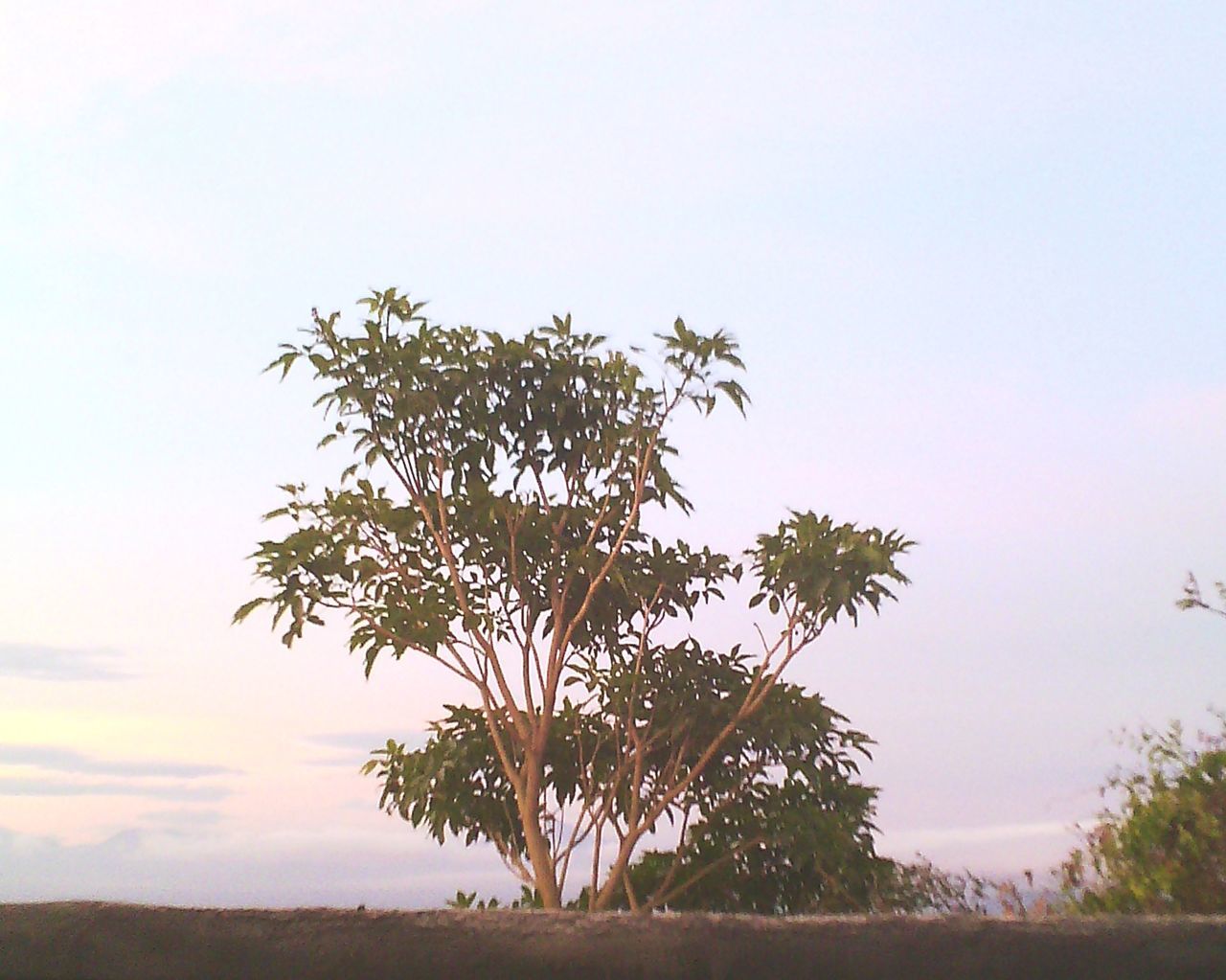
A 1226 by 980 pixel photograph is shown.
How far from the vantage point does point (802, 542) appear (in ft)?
32.6

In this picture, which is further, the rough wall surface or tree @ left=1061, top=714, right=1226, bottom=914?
tree @ left=1061, top=714, right=1226, bottom=914

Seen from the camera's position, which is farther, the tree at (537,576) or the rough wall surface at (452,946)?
the tree at (537,576)

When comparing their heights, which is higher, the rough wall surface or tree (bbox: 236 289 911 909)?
tree (bbox: 236 289 911 909)

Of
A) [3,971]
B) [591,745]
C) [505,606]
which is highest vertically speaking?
[505,606]

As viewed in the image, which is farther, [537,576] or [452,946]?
[537,576]

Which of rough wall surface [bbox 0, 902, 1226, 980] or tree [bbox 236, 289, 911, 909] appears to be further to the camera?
tree [bbox 236, 289, 911, 909]

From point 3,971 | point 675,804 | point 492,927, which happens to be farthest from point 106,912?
point 675,804

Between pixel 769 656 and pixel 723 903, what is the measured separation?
2.55m

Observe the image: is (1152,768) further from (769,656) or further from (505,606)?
(505,606)

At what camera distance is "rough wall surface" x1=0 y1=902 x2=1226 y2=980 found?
7.77 ft

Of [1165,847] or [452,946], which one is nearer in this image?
[452,946]

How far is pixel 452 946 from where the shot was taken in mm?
2396

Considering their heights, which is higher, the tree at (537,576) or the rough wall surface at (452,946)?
the tree at (537,576)

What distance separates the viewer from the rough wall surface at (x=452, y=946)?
2.37 metres
